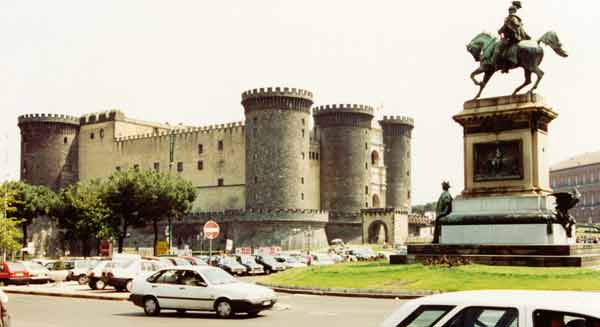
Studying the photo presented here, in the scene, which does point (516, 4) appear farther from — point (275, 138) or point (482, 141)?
point (275, 138)

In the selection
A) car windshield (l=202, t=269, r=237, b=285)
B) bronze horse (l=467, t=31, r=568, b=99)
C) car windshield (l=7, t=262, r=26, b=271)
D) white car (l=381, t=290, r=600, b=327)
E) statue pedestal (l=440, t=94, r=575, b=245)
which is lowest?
car windshield (l=7, t=262, r=26, b=271)

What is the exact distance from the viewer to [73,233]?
8156 centimetres

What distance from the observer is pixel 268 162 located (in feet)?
296

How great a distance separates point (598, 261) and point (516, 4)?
10.2m

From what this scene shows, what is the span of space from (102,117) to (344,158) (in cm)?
3694

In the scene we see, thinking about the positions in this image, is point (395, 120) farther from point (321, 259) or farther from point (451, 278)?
point (451, 278)

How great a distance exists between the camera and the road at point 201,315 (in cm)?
1761

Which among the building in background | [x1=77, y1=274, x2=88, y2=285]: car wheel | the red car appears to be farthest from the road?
the building in background

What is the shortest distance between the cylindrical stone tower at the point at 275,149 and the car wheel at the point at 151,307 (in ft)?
228

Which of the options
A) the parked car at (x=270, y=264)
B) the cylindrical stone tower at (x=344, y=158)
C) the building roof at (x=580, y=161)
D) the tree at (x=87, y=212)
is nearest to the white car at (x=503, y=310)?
the parked car at (x=270, y=264)

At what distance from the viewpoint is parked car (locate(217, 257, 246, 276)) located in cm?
4456

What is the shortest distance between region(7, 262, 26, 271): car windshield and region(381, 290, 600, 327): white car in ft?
104

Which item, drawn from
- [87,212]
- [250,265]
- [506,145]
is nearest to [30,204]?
[87,212]

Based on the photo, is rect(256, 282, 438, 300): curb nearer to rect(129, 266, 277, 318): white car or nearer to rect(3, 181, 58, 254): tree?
rect(129, 266, 277, 318): white car
